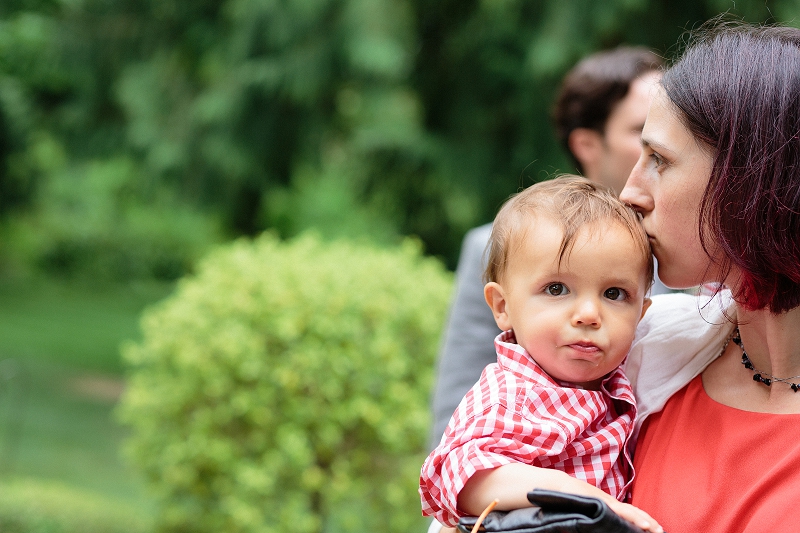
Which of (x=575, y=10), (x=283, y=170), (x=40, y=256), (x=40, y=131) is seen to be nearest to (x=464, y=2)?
(x=575, y=10)

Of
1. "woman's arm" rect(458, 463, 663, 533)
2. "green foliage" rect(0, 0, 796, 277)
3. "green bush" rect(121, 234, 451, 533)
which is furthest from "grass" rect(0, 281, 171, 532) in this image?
"woman's arm" rect(458, 463, 663, 533)

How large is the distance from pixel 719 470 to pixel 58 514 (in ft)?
17.2

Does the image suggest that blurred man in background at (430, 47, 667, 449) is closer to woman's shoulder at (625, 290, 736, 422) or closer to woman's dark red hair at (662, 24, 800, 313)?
woman's shoulder at (625, 290, 736, 422)

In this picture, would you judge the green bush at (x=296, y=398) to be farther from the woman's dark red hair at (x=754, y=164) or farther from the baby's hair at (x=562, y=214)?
the woman's dark red hair at (x=754, y=164)

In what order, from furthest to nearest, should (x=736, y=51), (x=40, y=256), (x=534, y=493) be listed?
1. (x=40, y=256)
2. (x=736, y=51)
3. (x=534, y=493)

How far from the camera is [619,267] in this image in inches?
59.6

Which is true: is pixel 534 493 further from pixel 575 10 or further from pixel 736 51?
pixel 575 10

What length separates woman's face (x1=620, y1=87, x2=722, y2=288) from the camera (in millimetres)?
1465

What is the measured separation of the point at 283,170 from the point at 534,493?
8.73 metres

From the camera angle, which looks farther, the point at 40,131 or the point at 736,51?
the point at 40,131

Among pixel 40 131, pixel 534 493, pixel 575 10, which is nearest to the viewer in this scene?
pixel 534 493

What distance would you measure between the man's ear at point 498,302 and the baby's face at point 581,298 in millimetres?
87

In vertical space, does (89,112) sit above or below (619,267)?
above

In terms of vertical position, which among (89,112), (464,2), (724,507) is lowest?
(724,507)
